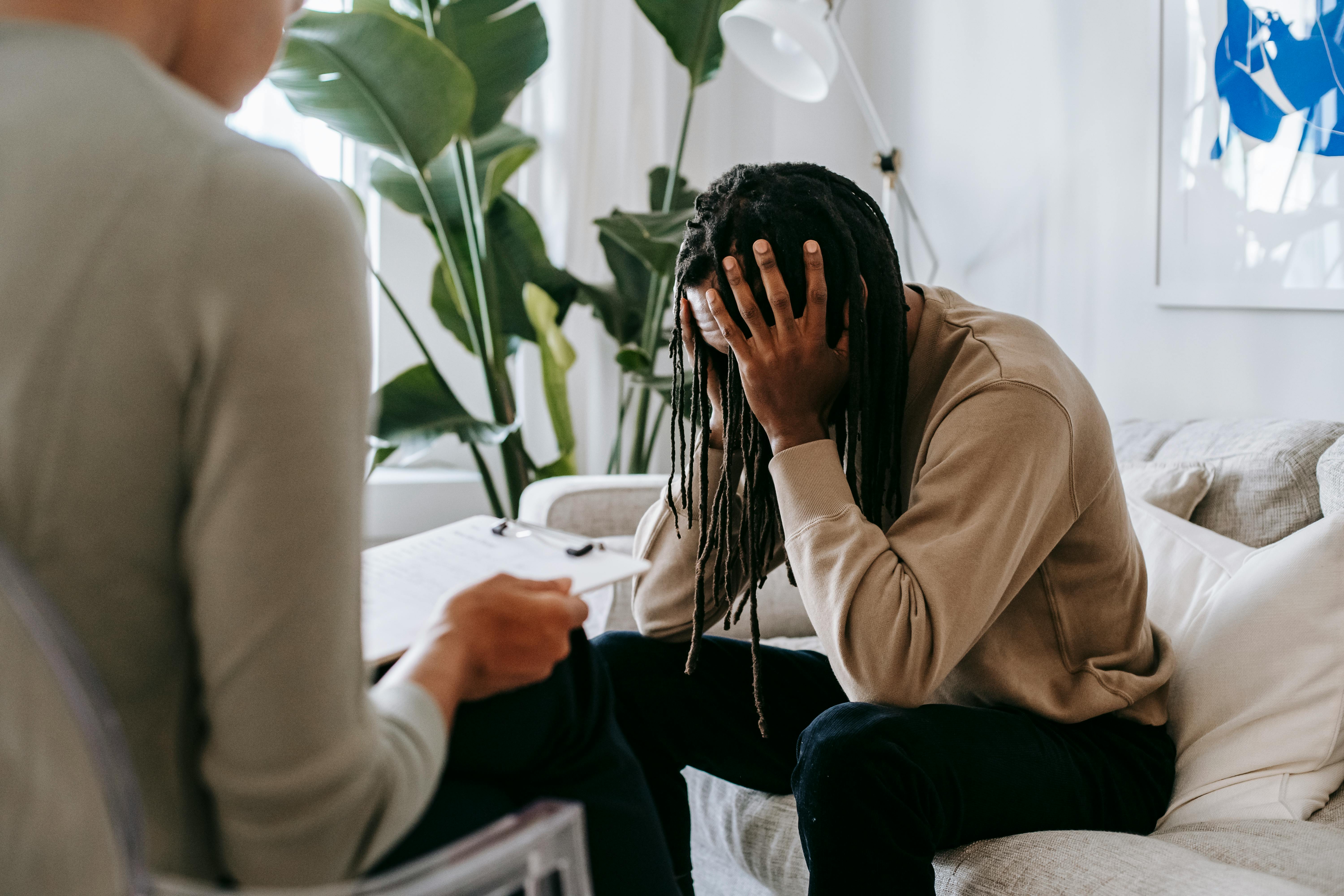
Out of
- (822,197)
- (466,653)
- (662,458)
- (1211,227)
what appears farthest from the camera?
(662,458)

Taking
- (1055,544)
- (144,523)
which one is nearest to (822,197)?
(1055,544)

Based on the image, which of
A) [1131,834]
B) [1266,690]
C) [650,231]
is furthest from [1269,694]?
[650,231]

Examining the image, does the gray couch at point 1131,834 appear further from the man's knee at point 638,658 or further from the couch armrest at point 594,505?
the man's knee at point 638,658

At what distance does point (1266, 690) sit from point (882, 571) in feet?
1.37

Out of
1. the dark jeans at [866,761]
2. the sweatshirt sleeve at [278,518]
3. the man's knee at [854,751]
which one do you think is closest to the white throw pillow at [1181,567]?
the dark jeans at [866,761]

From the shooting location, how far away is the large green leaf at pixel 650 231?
1.90 m

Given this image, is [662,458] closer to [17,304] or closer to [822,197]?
[822,197]

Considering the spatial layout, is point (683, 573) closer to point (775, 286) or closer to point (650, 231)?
point (775, 286)

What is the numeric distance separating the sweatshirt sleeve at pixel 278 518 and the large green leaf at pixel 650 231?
60.0 inches

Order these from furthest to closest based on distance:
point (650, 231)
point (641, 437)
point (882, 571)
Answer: point (641, 437)
point (650, 231)
point (882, 571)

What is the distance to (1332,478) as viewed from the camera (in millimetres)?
1144

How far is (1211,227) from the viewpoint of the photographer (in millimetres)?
1670

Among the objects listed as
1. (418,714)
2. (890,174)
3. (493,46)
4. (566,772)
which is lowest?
(566,772)

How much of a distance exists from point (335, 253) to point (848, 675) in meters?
0.65
